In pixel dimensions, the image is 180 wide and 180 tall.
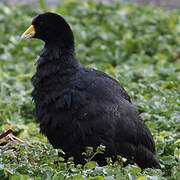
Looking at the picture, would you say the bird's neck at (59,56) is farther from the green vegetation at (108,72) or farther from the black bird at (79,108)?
the green vegetation at (108,72)

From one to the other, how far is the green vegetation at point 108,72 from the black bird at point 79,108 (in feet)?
0.70

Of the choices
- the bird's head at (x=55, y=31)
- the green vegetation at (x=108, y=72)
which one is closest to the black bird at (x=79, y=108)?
the bird's head at (x=55, y=31)

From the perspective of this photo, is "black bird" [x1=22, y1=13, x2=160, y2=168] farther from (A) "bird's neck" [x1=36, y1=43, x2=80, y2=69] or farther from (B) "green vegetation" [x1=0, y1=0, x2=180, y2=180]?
(B) "green vegetation" [x1=0, y1=0, x2=180, y2=180]

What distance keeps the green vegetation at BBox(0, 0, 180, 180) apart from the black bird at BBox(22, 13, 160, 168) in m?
0.21

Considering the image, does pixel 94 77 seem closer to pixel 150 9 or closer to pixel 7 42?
pixel 7 42

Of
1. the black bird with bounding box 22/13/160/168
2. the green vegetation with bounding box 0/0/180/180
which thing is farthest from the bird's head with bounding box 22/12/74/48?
the green vegetation with bounding box 0/0/180/180

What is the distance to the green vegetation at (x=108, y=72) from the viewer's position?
4359mm

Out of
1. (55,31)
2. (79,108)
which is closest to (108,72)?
(55,31)

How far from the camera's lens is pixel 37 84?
206 inches

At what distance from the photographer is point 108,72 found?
26.1 ft

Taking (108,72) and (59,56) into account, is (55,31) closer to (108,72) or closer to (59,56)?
(59,56)

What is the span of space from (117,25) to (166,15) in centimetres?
135

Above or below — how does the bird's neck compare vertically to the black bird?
above

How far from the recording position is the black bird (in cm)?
493
